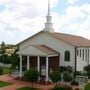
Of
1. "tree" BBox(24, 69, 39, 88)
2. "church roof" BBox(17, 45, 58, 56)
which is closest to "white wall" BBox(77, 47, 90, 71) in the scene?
"church roof" BBox(17, 45, 58, 56)

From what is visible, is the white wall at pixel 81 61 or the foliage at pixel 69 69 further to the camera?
the white wall at pixel 81 61

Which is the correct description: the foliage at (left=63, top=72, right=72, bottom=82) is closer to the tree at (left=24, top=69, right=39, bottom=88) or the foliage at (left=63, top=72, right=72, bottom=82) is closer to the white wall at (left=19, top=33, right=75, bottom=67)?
the tree at (left=24, top=69, right=39, bottom=88)

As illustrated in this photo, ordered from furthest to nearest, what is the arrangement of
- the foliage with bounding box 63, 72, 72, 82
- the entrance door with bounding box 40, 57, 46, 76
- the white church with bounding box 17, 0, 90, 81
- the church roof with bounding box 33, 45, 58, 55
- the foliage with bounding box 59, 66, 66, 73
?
the entrance door with bounding box 40, 57, 46, 76 → the foliage with bounding box 59, 66, 66, 73 → the white church with bounding box 17, 0, 90, 81 → the church roof with bounding box 33, 45, 58, 55 → the foliage with bounding box 63, 72, 72, 82

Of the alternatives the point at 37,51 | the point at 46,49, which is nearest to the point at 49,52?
the point at 46,49

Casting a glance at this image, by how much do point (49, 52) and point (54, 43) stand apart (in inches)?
96.9

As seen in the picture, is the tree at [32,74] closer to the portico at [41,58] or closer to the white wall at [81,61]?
the portico at [41,58]

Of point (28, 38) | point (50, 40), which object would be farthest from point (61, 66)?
point (28, 38)

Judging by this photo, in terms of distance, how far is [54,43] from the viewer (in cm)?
3572

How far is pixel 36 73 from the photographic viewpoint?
96.9 ft

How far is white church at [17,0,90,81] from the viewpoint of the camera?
110 feet

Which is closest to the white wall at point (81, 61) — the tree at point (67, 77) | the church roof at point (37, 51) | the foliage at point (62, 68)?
the foliage at point (62, 68)

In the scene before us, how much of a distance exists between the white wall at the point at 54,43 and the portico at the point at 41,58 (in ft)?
2.06

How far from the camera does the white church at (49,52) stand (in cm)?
3359

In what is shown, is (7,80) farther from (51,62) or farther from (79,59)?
(79,59)
